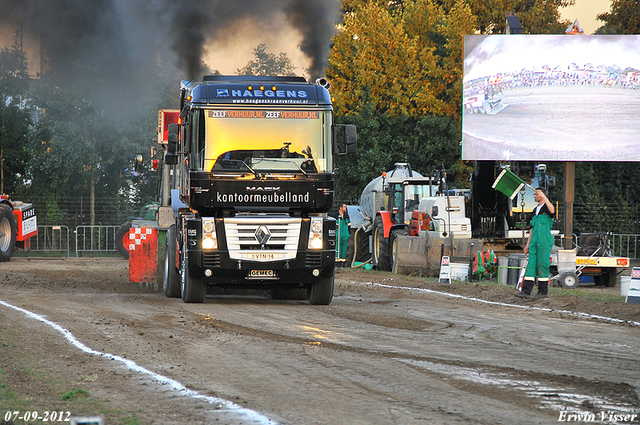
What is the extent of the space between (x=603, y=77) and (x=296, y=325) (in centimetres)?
1610

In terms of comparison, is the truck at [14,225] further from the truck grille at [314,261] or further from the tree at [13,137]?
the truck grille at [314,261]

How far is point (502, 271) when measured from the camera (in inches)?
697

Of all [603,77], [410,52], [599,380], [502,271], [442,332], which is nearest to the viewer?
[599,380]

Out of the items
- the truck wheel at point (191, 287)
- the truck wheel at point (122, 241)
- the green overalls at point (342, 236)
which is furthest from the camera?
the truck wheel at point (122, 241)

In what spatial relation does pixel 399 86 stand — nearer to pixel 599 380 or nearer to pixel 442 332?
pixel 442 332

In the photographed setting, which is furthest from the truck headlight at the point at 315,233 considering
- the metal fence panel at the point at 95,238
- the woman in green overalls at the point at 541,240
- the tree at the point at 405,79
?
the tree at the point at 405,79

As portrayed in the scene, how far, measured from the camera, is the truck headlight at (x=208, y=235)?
40.3 feet

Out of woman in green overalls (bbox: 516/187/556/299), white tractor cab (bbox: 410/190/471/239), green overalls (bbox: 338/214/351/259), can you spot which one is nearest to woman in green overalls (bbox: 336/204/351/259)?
green overalls (bbox: 338/214/351/259)

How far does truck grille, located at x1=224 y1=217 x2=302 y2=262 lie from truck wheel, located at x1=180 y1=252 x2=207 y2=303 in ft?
2.66

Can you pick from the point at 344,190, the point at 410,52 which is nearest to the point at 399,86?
the point at 410,52

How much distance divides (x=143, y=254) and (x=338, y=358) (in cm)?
902

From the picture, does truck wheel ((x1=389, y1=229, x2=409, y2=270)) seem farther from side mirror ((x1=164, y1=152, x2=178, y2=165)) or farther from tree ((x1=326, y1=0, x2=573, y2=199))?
tree ((x1=326, y1=0, x2=573, y2=199))

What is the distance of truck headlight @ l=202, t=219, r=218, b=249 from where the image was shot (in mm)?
12273

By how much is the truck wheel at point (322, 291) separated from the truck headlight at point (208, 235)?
1.80 metres
